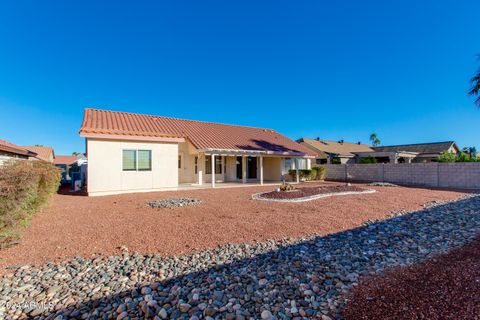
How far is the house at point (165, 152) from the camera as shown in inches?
501

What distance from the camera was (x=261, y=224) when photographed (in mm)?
6621

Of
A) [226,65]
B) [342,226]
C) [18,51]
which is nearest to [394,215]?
[342,226]

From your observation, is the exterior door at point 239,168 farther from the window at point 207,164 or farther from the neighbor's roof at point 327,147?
the neighbor's roof at point 327,147

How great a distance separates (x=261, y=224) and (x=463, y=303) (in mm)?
4453

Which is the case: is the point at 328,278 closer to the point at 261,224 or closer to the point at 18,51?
the point at 261,224

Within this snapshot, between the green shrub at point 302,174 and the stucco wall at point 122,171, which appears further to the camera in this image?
the green shrub at point 302,174


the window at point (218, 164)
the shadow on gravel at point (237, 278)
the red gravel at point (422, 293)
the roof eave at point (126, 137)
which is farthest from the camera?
the window at point (218, 164)

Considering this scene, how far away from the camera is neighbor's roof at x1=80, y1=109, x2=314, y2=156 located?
13.7m

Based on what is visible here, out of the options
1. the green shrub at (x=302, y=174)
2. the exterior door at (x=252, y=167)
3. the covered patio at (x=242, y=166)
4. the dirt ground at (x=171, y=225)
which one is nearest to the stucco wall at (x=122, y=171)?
the covered patio at (x=242, y=166)

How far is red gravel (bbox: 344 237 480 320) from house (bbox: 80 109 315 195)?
1296 centimetres

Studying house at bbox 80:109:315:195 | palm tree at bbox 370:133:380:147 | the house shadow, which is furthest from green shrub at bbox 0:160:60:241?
palm tree at bbox 370:133:380:147

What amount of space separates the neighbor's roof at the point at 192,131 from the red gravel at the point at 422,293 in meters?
13.3

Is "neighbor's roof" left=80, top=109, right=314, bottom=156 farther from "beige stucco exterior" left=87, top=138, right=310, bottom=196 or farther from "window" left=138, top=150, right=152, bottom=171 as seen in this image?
"window" left=138, top=150, right=152, bottom=171

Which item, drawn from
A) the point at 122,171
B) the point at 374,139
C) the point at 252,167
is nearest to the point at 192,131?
the point at 252,167
